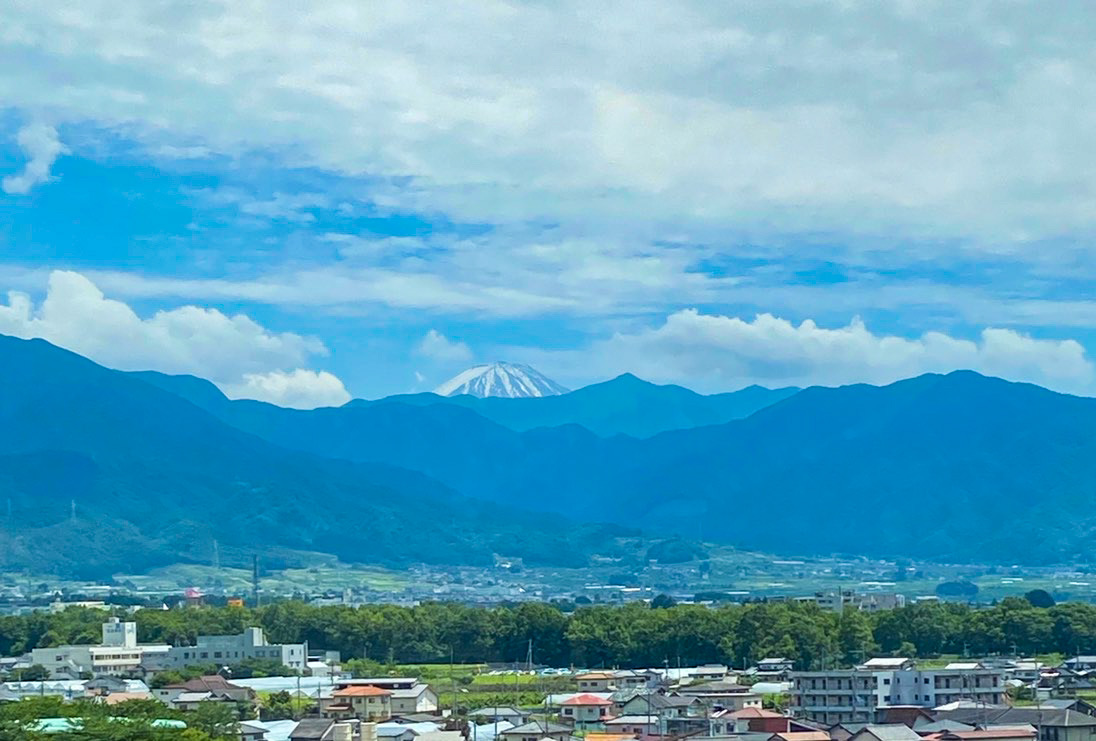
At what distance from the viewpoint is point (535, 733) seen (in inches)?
1698

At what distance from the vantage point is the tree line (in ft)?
227

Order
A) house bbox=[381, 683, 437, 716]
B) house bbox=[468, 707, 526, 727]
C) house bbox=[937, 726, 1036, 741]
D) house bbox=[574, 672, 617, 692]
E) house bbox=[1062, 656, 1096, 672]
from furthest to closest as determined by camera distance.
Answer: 1. house bbox=[1062, 656, 1096, 672]
2. house bbox=[574, 672, 617, 692]
3. house bbox=[381, 683, 437, 716]
4. house bbox=[468, 707, 526, 727]
5. house bbox=[937, 726, 1036, 741]

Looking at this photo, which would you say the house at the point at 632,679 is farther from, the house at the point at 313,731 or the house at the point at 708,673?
the house at the point at 313,731

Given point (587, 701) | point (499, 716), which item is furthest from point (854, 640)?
point (499, 716)

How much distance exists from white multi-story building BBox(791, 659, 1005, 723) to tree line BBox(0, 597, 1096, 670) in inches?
549

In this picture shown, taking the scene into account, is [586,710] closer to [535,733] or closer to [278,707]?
[535,733]

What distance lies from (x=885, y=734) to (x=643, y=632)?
33230 mm

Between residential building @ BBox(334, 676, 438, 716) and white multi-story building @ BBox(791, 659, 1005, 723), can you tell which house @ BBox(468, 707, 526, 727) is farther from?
white multi-story building @ BBox(791, 659, 1005, 723)

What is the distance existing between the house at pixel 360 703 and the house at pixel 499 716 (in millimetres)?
2919

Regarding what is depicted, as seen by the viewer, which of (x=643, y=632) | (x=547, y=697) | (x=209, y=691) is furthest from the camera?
(x=643, y=632)

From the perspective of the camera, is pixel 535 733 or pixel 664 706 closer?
pixel 535 733

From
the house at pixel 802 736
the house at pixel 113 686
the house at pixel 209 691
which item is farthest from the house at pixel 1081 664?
the house at pixel 113 686

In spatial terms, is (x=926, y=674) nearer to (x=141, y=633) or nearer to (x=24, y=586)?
(x=141, y=633)

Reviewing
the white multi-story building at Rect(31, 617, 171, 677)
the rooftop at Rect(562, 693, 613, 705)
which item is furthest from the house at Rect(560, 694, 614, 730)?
the white multi-story building at Rect(31, 617, 171, 677)
